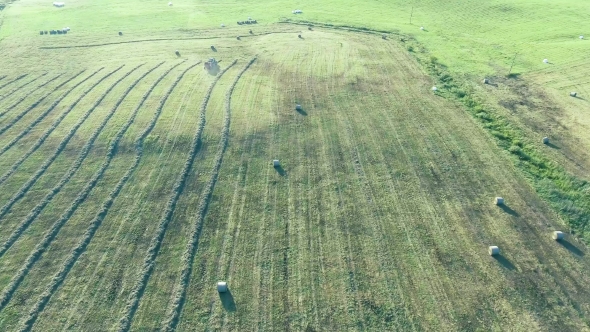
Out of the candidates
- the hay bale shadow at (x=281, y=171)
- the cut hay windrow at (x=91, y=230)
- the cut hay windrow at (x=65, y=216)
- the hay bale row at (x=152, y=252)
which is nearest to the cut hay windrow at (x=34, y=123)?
the cut hay windrow at (x=65, y=216)

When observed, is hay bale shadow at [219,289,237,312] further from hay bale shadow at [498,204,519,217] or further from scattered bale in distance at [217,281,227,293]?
hay bale shadow at [498,204,519,217]

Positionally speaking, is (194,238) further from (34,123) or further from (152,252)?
(34,123)

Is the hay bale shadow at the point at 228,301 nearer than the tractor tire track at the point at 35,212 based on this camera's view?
Yes

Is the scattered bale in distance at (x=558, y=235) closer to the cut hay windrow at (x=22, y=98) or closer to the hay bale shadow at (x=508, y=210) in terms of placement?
the hay bale shadow at (x=508, y=210)

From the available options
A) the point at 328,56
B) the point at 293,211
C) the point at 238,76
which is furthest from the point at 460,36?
the point at 293,211

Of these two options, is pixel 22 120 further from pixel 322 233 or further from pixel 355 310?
pixel 355 310

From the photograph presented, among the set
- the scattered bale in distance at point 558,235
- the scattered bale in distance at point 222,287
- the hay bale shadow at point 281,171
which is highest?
the hay bale shadow at point 281,171

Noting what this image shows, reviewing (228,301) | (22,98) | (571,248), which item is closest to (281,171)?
(228,301)
